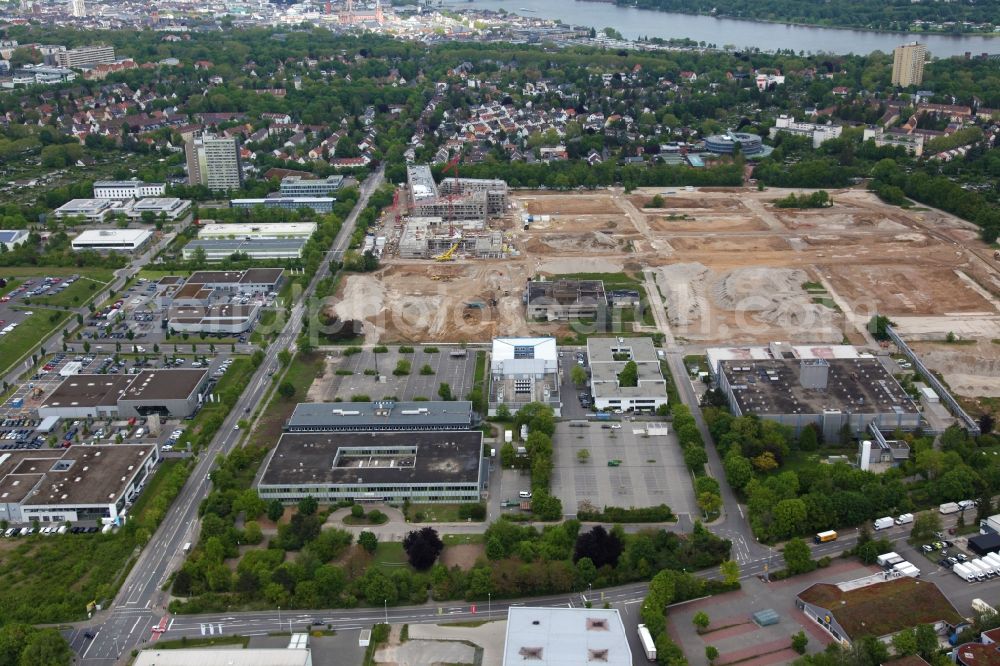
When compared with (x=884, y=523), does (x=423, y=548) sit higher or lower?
higher

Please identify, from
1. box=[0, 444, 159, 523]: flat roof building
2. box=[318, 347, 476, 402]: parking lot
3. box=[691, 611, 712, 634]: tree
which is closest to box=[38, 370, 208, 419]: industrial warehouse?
box=[0, 444, 159, 523]: flat roof building

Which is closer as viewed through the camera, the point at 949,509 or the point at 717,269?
the point at 949,509

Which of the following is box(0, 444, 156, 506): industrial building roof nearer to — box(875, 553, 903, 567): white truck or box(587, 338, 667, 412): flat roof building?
box(587, 338, 667, 412): flat roof building

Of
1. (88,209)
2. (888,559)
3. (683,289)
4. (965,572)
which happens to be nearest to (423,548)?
(888,559)

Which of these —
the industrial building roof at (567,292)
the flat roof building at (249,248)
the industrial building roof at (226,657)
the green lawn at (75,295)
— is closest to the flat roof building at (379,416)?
the industrial building roof at (226,657)

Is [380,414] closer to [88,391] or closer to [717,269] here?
[88,391]

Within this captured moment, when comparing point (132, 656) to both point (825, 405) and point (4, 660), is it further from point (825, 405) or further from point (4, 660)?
point (825, 405)

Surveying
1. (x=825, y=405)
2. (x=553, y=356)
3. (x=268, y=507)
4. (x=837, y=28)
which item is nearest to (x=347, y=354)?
(x=553, y=356)

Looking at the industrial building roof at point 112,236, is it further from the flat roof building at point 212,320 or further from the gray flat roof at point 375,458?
the gray flat roof at point 375,458
